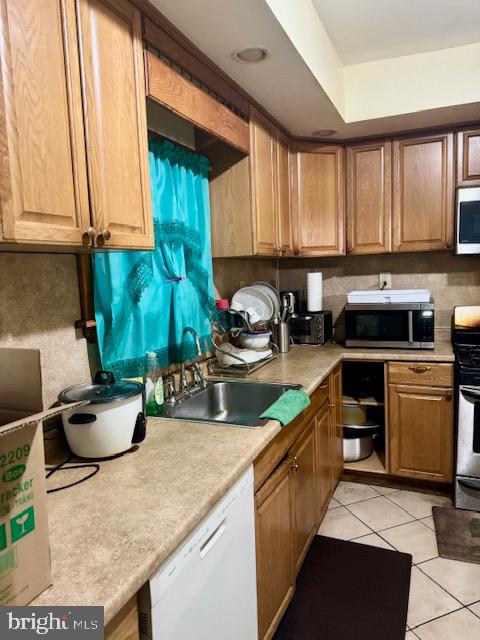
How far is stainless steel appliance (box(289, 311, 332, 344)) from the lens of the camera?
10.4 feet

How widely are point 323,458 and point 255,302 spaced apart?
3.25 feet

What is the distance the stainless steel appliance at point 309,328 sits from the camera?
3.16 m

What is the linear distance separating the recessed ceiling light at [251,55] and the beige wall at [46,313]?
1.07 metres

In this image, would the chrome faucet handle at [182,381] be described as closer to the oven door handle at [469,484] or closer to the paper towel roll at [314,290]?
the paper towel roll at [314,290]

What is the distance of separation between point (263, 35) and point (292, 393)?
4.57ft

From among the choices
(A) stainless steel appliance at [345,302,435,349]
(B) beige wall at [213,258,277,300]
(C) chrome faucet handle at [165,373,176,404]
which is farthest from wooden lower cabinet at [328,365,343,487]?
(C) chrome faucet handle at [165,373,176,404]

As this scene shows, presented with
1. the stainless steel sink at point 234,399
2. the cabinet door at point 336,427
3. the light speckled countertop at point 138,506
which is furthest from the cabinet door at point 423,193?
the light speckled countertop at point 138,506

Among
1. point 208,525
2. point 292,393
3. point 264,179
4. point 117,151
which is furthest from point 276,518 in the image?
point 264,179

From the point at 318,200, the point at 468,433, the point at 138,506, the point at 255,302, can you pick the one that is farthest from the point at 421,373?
the point at 138,506

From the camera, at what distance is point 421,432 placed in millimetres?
2764

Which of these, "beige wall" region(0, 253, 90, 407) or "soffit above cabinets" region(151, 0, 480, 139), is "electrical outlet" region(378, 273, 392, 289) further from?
"beige wall" region(0, 253, 90, 407)

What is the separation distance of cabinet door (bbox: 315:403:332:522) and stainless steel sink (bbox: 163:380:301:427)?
33 centimetres

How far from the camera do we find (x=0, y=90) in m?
0.94

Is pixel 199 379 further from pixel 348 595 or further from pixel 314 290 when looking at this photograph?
pixel 314 290
